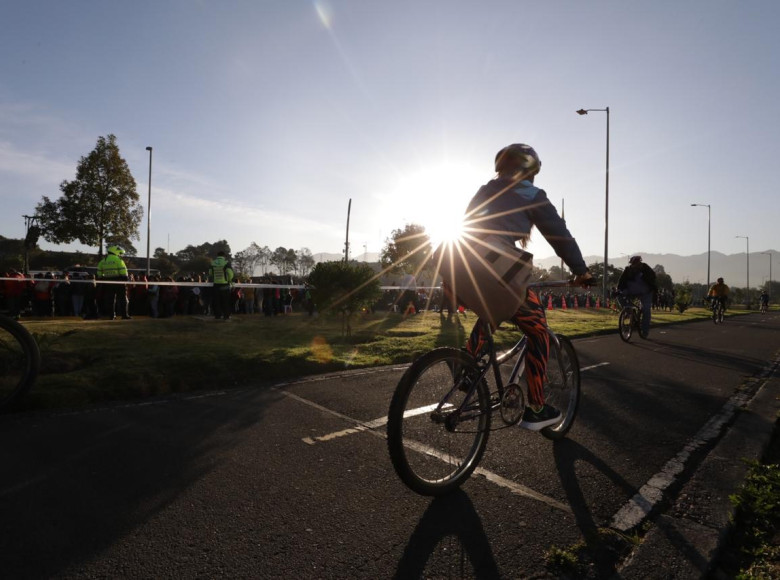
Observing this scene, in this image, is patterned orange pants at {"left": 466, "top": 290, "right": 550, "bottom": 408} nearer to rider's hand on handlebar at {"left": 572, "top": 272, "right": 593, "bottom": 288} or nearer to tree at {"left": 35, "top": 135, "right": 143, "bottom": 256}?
rider's hand on handlebar at {"left": 572, "top": 272, "right": 593, "bottom": 288}

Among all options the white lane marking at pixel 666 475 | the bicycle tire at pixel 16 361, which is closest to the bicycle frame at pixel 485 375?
the white lane marking at pixel 666 475

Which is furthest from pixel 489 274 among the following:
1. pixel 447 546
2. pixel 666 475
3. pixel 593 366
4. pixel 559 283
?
pixel 593 366

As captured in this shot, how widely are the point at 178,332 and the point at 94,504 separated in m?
7.21

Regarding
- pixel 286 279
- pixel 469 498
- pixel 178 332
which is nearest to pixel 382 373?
pixel 469 498

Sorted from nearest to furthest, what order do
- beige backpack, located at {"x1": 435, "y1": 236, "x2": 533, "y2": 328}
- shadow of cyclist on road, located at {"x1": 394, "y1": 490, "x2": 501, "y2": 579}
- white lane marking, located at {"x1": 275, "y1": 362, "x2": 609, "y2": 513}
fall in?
shadow of cyclist on road, located at {"x1": 394, "y1": 490, "x2": 501, "y2": 579}, white lane marking, located at {"x1": 275, "y1": 362, "x2": 609, "y2": 513}, beige backpack, located at {"x1": 435, "y1": 236, "x2": 533, "y2": 328}

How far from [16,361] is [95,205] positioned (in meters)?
35.2

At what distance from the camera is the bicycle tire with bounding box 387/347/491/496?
7.78 feet

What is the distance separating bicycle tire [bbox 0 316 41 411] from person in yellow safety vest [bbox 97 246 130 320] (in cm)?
900

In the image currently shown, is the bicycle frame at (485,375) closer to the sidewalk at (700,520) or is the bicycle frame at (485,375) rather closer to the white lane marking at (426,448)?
the white lane marking at (426,448)

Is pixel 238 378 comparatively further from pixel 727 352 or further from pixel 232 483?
pixel 727 352

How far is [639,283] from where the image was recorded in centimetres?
1084

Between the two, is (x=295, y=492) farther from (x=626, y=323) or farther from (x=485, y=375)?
(x=626, y=323)

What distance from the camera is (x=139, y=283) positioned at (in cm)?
1407

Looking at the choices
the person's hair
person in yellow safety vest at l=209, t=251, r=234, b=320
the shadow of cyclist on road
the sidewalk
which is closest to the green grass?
person in yellow safety vest at l=209, t=251, r=234, b=320
